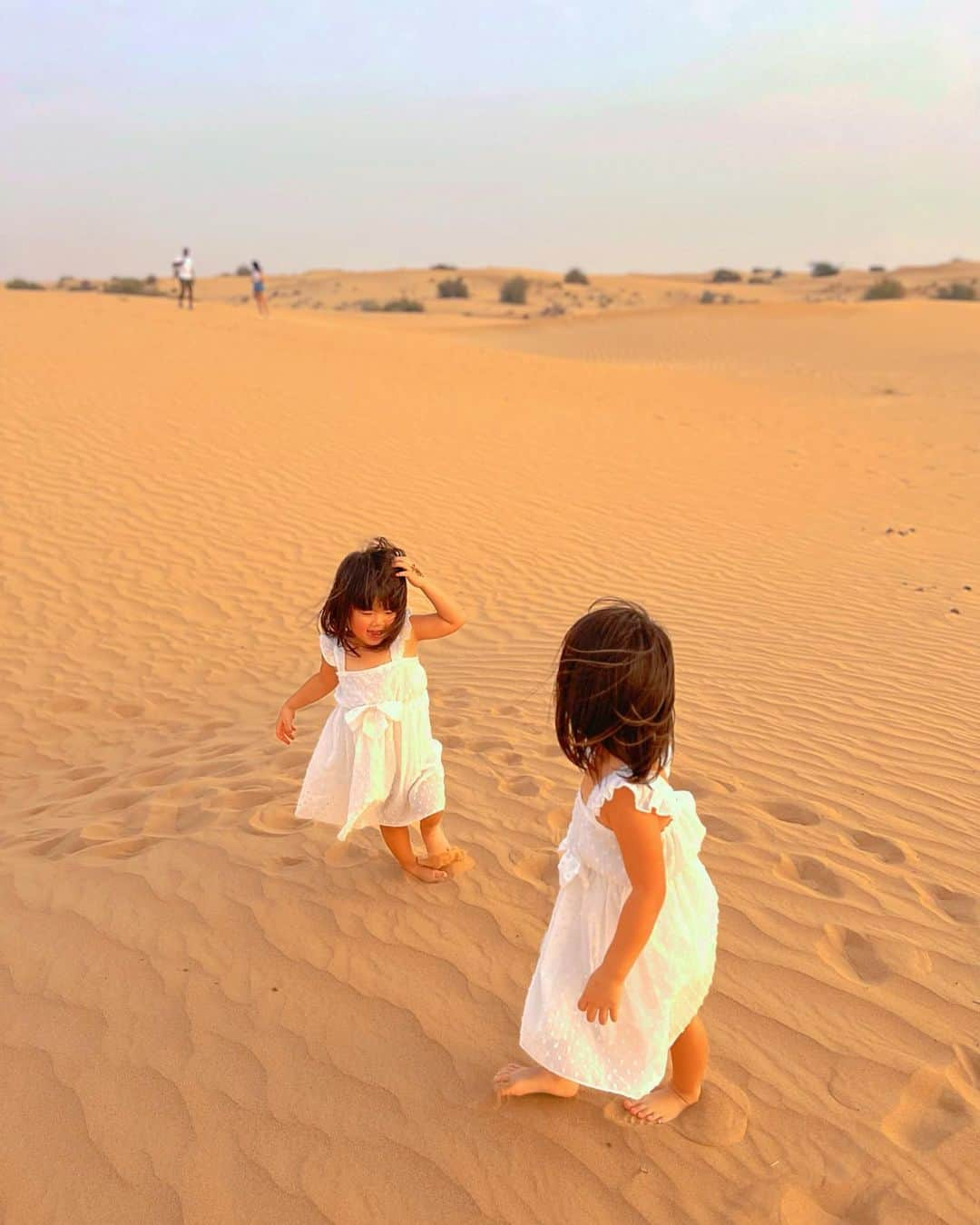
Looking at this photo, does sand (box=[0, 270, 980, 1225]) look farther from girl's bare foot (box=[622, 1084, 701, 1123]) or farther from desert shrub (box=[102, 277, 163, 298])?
desert shrub (box=[102, 277, 163, 298])

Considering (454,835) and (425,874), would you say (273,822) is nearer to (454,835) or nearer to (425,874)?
(454,835)

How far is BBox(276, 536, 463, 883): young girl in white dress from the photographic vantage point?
2.93m

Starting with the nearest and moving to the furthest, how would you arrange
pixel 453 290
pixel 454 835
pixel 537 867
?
pixel 537 867 < pixel 454 835 < pixel 453 290

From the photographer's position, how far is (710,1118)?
231 centimetres

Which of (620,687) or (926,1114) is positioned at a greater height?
(620,687)

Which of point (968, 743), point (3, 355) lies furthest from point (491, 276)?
point (968, 743)

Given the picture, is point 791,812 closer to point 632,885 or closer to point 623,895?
point 623,895

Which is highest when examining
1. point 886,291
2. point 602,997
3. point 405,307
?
point 886,291

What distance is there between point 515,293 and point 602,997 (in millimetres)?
43027

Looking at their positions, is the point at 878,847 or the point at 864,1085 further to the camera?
the point at 878,847

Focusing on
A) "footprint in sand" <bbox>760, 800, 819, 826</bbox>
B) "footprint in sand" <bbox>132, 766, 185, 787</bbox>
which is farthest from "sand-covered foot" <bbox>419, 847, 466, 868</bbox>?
"footprint in sand" <bbox>132, 766, 185, 787</bbox>

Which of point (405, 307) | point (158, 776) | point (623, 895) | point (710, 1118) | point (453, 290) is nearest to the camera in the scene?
point (623, 895)

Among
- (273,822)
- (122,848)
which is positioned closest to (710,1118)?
(273,822)

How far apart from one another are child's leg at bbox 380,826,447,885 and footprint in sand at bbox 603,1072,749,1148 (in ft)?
3.63
